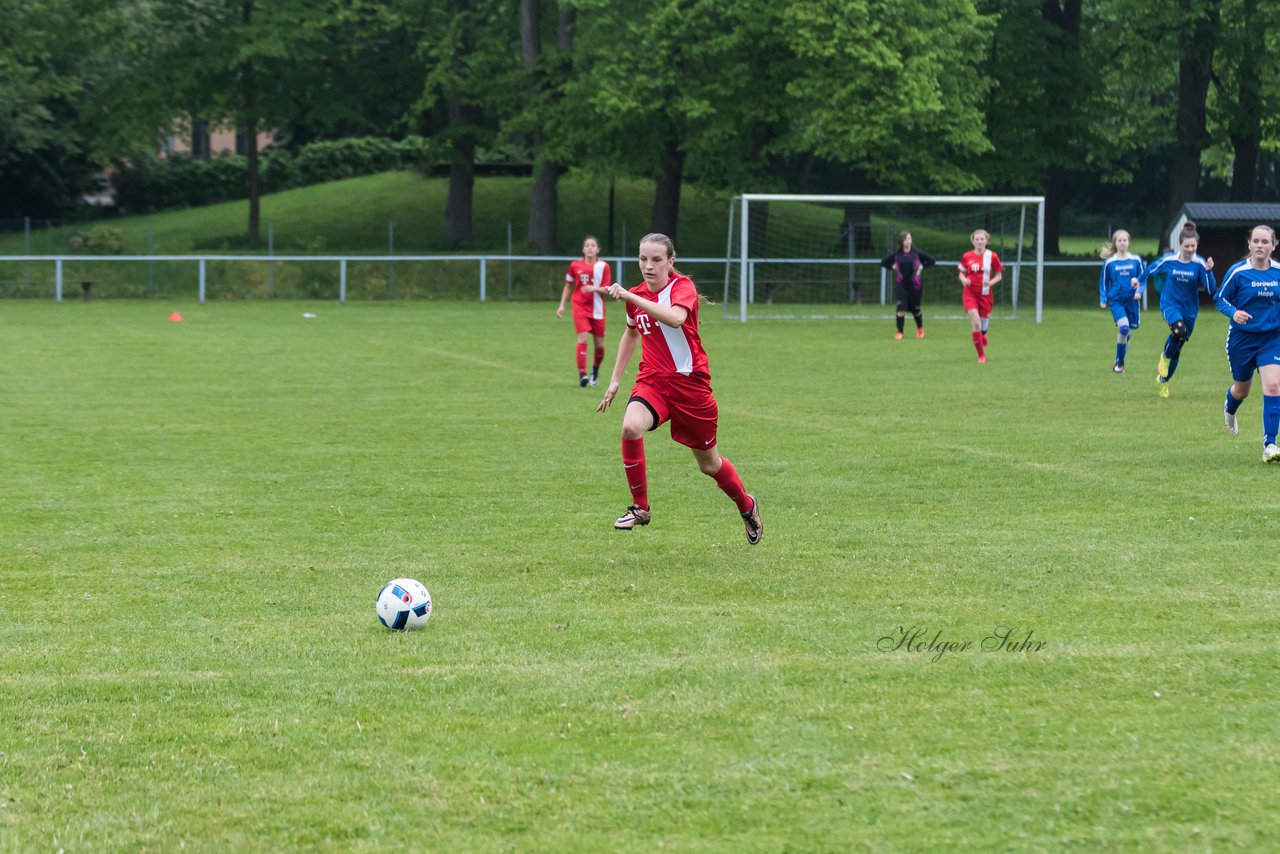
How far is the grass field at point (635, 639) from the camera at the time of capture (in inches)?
183

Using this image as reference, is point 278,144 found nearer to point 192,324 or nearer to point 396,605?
point 192,324

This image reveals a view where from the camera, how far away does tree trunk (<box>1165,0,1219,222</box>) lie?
137 ft

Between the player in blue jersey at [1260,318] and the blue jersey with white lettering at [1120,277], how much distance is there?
854cm

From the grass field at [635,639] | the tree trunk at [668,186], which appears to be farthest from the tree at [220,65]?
the grass field at [635,639]

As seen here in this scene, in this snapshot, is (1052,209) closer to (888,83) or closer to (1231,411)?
(888,83)

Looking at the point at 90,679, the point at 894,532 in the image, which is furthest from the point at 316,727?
the point at 894,532

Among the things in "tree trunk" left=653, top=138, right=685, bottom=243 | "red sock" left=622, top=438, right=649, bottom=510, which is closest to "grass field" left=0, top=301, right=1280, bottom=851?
"red sock" left=622, top=438, right=649, bottom=510

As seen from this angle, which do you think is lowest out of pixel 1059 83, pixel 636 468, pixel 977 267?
pixel 636 468

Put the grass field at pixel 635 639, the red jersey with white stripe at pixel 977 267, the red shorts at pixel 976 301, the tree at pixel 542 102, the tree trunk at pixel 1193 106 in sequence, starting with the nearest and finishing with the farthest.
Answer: the grass field at pixel 635 639 < the red shorts at pixel 976 301 < the red jersey with white stripe at pixel 977 267 < the tree trunk at pixel 1193 106 < the tree at pixel 542 102

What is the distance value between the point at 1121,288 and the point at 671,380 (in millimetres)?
13918

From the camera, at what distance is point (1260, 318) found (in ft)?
40.5

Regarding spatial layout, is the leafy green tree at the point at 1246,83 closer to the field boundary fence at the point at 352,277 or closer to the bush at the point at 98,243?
the field boundary fence at the point at 352,277

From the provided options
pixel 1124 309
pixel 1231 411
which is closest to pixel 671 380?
pixel 1231 411

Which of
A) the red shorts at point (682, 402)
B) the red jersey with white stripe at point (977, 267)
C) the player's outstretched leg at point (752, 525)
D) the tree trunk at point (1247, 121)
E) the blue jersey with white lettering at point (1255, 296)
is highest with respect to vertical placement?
the tree trunk at point (1247, 121)
